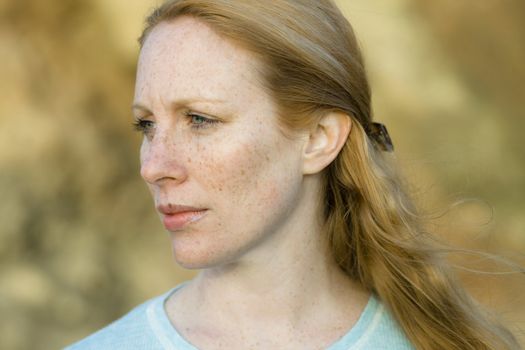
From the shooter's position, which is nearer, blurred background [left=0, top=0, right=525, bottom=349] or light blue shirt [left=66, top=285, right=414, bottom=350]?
light blue shirt [left=66, top=285, right=414, bottom=350]

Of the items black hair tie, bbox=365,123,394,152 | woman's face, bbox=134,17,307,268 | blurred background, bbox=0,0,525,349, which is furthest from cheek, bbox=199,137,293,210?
blurred background, bbox=0,0,525,349

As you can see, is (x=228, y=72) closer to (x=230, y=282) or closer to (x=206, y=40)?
(x=206, y=40)

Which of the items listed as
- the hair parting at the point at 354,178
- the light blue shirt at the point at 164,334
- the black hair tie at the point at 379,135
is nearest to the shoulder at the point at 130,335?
the light blue shirt at the point at 164,334

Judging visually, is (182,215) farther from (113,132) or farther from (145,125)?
(113,132)

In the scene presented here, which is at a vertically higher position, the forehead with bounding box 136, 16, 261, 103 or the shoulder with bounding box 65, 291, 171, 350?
the forehead with bounding box 136, 16, 261, 103

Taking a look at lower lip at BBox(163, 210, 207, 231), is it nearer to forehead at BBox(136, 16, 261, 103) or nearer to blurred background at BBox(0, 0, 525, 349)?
forehead at BBox(136, 16, 261, 103)

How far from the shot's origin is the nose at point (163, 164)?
2.26 metres

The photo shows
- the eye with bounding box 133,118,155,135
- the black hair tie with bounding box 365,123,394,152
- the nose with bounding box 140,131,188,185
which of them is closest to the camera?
the nose with bounding box 140,131,188,185

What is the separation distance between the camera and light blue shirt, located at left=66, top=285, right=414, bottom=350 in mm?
2428

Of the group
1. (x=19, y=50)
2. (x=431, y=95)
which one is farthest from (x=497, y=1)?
(x=19, y=50)

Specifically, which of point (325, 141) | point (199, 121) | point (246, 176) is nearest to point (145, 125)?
point (199, 121)

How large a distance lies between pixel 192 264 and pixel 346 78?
639 mm

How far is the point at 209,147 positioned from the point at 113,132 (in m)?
2.66

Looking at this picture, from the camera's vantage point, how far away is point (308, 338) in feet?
7.98
